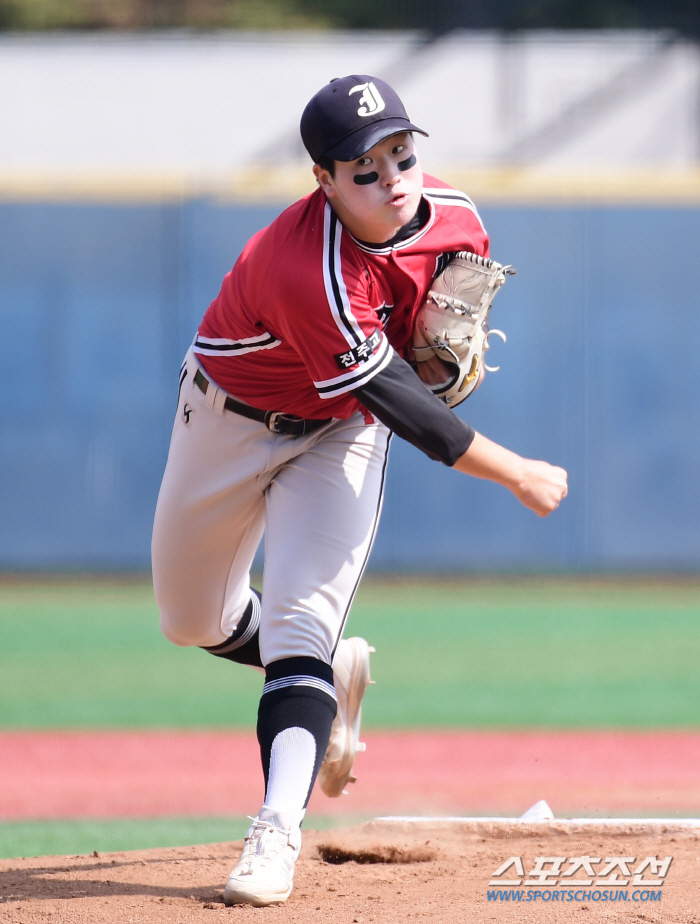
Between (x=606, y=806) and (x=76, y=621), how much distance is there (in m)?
5.00

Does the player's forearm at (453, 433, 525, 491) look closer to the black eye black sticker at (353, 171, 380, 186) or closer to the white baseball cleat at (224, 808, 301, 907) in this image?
the black eye black sticker at (353, 171, 380, 186)

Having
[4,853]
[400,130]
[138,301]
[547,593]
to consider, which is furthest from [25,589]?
[400,130]

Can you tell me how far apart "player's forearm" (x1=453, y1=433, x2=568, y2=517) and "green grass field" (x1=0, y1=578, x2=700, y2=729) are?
280 cm

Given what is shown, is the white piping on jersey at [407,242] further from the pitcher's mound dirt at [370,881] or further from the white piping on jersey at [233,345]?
the pitcher's mound dirt at [370,881]

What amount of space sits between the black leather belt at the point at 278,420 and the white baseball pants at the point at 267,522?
2 centimetres

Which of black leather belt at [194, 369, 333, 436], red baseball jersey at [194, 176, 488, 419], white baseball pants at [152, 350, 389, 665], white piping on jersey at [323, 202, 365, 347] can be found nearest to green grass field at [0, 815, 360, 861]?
white baseball pants at [152, 350, 389, 665]

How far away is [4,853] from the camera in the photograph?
3.38 m

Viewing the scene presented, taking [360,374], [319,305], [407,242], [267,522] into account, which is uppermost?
[407,242]

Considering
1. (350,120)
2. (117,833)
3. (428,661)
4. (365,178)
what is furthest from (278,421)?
(428,661)

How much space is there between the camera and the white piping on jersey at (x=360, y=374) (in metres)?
2.55

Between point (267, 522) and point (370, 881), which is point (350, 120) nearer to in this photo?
point (267, 522)

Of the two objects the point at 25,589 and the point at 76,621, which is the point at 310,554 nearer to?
the point at 76,621

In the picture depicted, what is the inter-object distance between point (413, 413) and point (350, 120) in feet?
2.02

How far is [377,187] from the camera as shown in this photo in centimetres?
261
